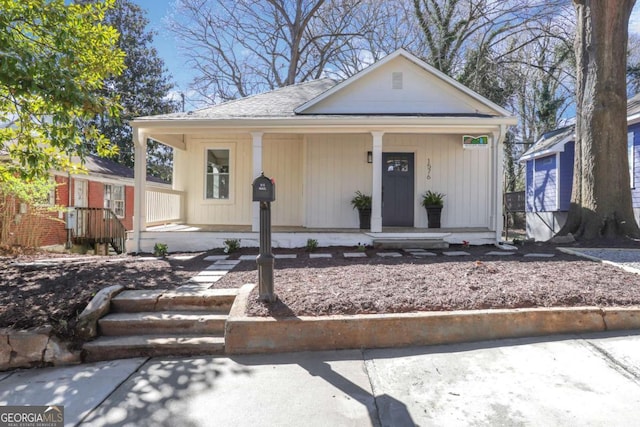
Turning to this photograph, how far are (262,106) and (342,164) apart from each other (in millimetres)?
2420

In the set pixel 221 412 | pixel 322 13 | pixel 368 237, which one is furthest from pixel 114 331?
pixel 322 13

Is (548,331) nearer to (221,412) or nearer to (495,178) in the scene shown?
(221,412)

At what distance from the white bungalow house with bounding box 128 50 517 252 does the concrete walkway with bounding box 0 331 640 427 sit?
4.75m

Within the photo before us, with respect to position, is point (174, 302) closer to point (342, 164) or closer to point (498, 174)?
point (342, 164)

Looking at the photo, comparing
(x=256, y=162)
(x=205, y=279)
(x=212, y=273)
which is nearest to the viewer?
(x=205, y=279)

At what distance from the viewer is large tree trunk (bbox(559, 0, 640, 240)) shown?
8.13 meters

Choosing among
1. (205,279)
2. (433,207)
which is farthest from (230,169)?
(205,279)

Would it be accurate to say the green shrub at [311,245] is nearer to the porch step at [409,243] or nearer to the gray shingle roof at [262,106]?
the porch step at [409,243]

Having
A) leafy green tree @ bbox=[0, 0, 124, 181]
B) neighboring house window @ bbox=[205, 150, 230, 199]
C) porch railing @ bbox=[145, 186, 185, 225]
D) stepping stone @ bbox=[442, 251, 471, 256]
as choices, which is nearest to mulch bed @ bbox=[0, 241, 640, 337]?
stepping stone @ bbox=[442, 251, 471, 256]

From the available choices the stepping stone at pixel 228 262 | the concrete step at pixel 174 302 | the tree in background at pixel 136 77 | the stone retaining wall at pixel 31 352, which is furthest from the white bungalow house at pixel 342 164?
the tree in background at pixel 136 77

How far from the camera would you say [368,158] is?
927cm

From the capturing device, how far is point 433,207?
8992 millimetres

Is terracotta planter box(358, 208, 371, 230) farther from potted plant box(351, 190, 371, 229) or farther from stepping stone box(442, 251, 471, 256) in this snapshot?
stepping stone box(442, 251, 471, 256)

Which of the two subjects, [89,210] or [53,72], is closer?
[53,72]
